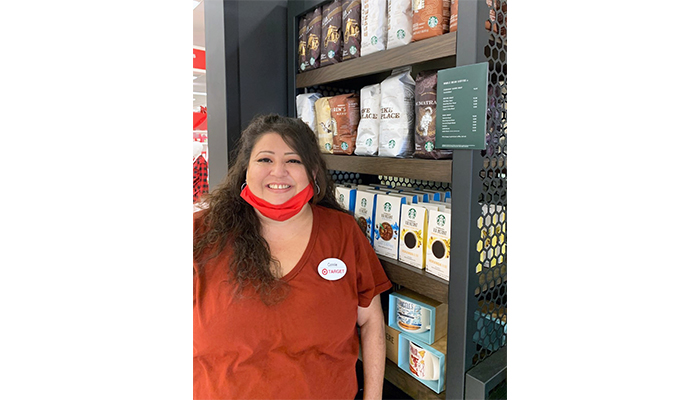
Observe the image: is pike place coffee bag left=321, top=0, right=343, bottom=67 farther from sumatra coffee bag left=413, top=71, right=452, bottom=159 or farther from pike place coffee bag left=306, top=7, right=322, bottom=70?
sumatra coffee bag left=413, top=71, right=452, bottom=159

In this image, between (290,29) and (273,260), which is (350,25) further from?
(273,260)

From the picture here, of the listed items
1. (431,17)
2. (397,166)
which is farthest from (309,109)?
(431,17)

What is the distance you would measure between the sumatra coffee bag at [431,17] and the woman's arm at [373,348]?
100cm

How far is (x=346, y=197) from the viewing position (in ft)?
6.09

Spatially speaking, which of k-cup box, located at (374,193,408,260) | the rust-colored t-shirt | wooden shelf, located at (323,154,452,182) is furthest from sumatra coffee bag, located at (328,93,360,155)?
the rust-colored t-shirt

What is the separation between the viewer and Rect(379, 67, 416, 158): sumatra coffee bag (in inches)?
58.1

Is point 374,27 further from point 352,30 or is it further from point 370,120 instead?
point 370,120
